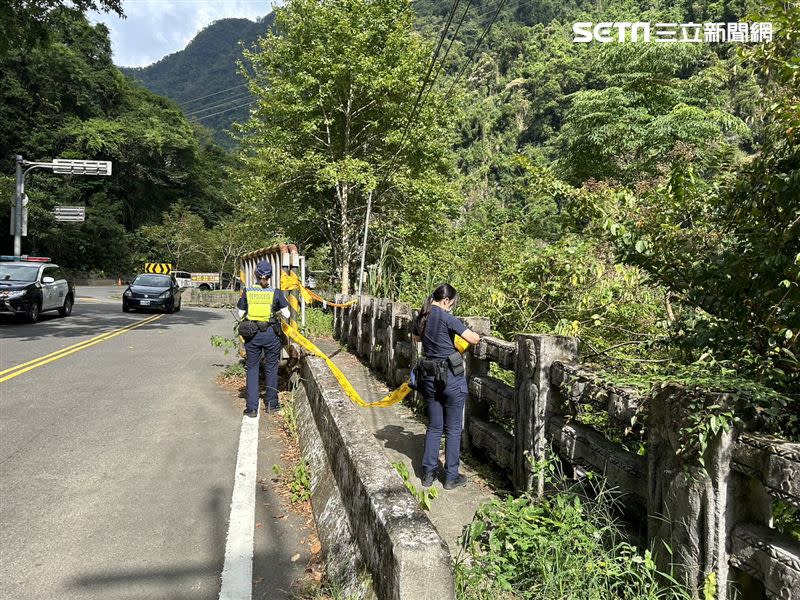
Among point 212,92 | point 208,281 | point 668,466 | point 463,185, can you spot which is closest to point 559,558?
point 668,466

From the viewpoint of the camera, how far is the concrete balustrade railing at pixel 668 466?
2.22 m

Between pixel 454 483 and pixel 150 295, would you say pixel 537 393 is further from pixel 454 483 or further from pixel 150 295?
pixel 150 295

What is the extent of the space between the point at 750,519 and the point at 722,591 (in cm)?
33

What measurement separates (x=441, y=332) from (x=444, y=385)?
1.43 feet

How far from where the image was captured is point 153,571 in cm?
356

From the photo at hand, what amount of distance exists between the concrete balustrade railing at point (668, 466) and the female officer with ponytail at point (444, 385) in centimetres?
39

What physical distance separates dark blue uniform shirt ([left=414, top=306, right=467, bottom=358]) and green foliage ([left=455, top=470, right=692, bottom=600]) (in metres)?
1.41

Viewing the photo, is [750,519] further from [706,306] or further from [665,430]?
[706,306]

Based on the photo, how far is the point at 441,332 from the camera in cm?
466

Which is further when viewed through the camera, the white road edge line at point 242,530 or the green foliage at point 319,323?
the green foliage at point 319,323

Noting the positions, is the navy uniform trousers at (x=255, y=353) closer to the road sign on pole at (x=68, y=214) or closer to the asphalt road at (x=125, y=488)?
the asphalt road at (x=125, y=488)

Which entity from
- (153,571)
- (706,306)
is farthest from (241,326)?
(706,306)

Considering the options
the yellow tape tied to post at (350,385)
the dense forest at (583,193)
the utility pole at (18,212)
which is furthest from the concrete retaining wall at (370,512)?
the utility pole at (18,212)

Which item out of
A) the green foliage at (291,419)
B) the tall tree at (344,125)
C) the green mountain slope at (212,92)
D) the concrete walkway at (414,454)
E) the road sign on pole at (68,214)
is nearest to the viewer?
the concrete walkway at (414,454)
